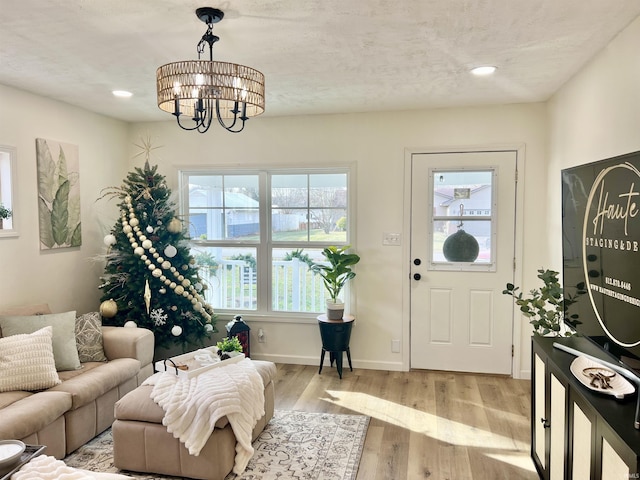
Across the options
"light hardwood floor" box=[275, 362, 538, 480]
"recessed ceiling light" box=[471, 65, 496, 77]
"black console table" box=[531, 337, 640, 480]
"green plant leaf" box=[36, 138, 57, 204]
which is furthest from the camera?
"green plant leaf" box=[36, 138, 57, 204]

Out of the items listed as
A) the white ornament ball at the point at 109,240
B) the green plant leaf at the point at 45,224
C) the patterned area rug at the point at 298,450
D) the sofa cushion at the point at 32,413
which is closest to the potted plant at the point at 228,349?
the patterned area rug at the point at 298,450

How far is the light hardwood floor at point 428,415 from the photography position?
2764 mm

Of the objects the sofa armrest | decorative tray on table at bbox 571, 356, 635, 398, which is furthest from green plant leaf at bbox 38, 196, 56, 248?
decorative tray on table at bbox 571, 356, 635, 398

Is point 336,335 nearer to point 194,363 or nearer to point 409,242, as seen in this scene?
point 409,242

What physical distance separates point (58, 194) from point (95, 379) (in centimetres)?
170

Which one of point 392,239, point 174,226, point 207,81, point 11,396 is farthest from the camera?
point 392,239

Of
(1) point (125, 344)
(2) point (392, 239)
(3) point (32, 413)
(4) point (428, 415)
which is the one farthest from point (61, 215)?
(4) point (428, 415)

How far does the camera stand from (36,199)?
12.1ft

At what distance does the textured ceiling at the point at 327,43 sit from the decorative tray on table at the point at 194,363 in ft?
6.28

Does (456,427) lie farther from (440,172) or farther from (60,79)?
(60,79)

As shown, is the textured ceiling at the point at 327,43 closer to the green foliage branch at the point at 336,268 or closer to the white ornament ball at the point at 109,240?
the white ornament ball at the point at 109,240

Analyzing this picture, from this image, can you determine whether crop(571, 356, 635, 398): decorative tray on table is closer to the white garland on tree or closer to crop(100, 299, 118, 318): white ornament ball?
the white garland on tree

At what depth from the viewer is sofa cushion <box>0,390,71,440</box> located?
242cm

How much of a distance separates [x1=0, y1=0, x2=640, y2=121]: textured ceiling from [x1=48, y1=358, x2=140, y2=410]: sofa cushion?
→ 6.62 ft
